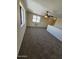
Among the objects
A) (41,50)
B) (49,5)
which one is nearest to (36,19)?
(49,5)

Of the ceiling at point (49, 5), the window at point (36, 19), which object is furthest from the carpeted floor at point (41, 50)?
the window at point (36, 19)

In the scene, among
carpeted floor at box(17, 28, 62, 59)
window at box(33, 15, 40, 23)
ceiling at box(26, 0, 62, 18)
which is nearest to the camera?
carpeted floor at box(17, 28, 62, 59)

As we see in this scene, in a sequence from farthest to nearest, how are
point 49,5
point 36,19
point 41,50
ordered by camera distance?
1. point 36,19
2. point 49,5
3. point 41,50

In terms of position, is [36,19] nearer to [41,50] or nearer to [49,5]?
[49,5]

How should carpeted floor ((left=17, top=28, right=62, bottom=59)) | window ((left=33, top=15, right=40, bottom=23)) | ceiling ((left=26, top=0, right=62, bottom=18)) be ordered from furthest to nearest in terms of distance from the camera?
Answer: window ((left=33, top=15, right=40, bottom=23)) → ceiling ((left=26, top=0, right=62, bottom=18)) → carpeted floor ((left=17, top=28, right=62, bottom=59))

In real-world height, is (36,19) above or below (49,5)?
below

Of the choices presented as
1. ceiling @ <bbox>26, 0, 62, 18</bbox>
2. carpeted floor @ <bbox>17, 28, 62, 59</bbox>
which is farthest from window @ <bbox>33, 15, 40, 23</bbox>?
carpeted floor @ <bbox>17, 28, 62, 59</bbox>

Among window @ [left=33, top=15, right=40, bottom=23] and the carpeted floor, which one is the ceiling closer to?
the carpeted floor

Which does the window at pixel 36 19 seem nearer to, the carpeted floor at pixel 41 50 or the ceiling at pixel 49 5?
the ceiling at pixel 49 5
